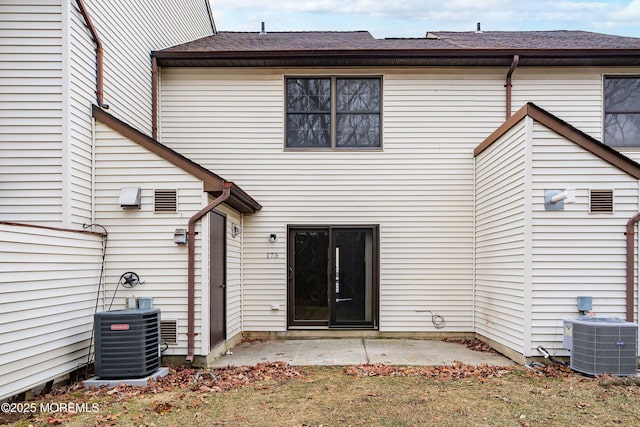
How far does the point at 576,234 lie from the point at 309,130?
4.74 metres

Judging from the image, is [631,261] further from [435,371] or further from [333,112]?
[333,112]

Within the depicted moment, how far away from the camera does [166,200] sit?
6273 millimetres

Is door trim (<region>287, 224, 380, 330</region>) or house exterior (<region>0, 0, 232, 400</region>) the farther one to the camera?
door trim (<region>287, 224, 380, 330</region>)

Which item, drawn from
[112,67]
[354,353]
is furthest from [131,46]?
[354,353]

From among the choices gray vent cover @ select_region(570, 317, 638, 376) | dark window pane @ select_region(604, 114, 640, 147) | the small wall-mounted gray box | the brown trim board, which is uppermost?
dark window pane @ select_region(604, 114, 640, 147)

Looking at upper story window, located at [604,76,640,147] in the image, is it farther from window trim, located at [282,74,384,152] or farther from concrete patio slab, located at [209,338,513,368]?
concrete patio slab, located at [209,338,513,368]

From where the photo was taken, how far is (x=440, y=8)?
89.0 ft

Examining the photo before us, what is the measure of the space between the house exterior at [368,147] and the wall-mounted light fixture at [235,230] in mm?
280

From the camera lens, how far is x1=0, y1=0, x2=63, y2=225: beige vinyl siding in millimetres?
5660

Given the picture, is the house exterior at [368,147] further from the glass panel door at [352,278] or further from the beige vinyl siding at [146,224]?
the beige vinyl siding at [146,224]

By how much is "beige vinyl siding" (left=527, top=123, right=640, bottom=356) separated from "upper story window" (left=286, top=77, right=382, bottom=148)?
317cm

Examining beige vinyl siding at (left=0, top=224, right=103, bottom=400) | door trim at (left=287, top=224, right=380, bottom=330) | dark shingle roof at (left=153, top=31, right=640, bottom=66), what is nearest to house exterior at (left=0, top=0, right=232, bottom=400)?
beige vinyl siding at (left=0, top=224, right=103, bottom=400)

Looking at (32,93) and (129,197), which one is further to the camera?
(129,197)

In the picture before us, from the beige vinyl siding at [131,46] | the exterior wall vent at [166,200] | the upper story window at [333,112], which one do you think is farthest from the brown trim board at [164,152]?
the upper story window at [333,112]
